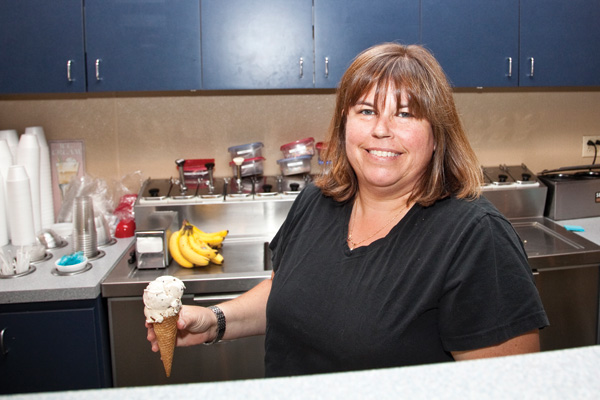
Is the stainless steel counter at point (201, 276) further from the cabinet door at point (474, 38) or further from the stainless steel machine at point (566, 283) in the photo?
the cabinet door at point (474, 38)

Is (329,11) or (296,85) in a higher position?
(329,11)

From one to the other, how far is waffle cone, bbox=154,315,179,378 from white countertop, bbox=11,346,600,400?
687 mm

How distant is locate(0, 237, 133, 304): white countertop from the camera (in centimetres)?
188

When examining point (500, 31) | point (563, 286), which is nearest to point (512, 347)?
point (563, 286)

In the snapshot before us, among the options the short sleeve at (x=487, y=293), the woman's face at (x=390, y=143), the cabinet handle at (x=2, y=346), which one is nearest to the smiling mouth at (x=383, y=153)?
the woman's face at (x=390, y=143)

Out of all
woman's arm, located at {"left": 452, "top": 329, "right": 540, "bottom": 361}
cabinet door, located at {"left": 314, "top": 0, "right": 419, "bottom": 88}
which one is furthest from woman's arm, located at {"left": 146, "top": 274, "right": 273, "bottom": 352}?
cabinet door, located at {"left": 314, "top": 0, "right": 419, "bottom": 88}

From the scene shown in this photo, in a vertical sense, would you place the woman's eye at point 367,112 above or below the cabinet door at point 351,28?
below

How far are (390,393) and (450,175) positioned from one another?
82 centimetres

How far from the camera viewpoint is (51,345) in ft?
6.41

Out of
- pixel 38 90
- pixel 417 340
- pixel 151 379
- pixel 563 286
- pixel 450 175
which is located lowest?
pixel 151 379

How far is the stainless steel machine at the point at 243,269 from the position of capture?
6.68 ft

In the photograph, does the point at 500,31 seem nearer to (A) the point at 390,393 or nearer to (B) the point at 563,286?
(B) the point at 563,286

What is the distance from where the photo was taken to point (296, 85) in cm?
246

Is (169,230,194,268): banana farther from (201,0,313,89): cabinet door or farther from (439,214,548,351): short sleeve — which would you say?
(439,214,548,351): short sleeve
